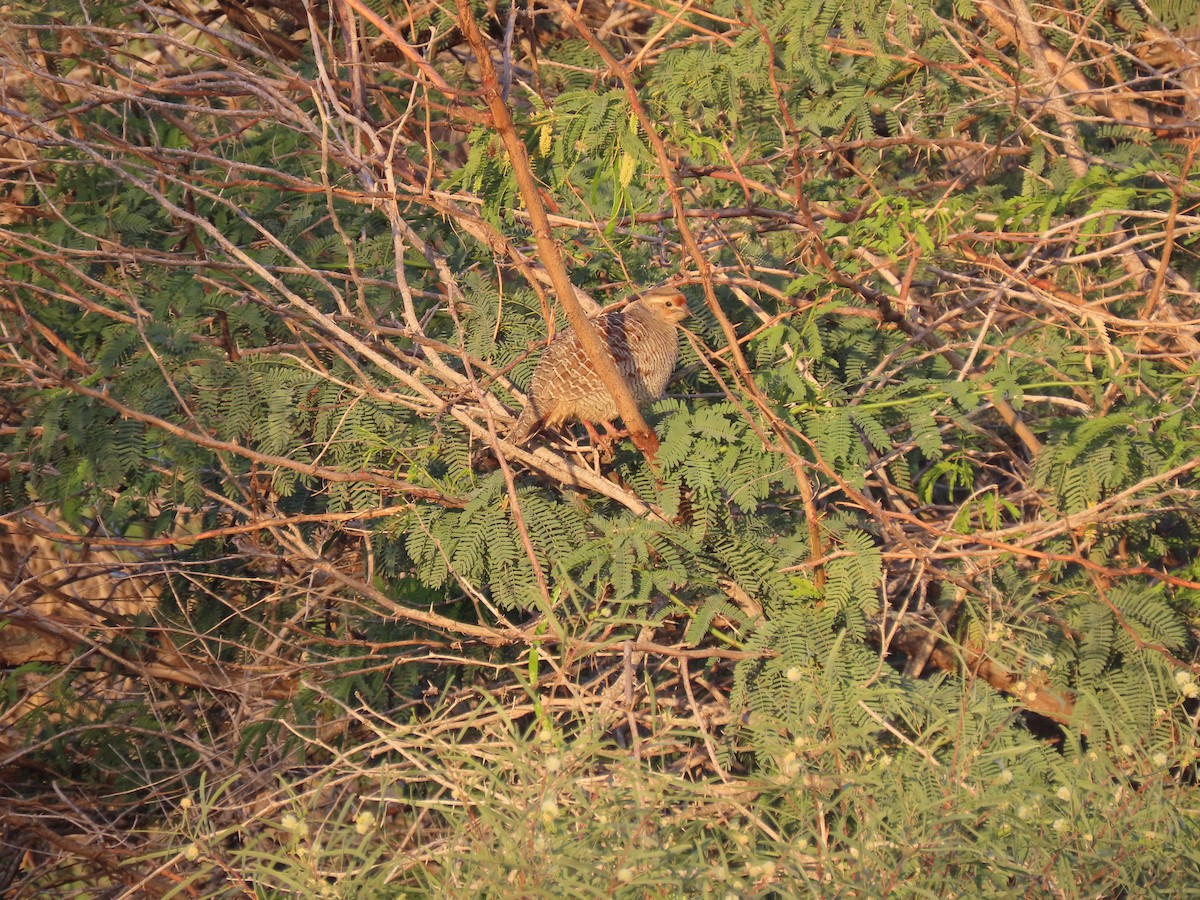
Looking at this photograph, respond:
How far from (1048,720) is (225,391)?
3762 mm

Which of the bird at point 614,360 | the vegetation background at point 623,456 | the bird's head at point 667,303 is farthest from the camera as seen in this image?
the bird's head at point 667,303

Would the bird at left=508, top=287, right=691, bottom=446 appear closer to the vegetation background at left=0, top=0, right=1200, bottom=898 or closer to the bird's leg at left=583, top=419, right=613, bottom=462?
the bird's leg at left=583, top=419, right=613, bottom=462

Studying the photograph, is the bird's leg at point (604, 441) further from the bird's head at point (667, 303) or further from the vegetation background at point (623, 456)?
the bird's head at point (667, 303)

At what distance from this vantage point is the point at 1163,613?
4.39 metres

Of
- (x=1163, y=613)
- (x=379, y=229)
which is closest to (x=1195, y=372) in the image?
(x=1163, y=613)

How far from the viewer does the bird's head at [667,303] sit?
4793 mm

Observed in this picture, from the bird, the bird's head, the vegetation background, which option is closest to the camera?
the vegetation background

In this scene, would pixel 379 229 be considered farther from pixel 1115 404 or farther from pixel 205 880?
pixel 1115 404

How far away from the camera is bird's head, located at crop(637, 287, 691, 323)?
4.79 m

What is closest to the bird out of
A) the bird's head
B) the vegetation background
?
the bird's head

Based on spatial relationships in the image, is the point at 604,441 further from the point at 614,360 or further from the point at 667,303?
the point at 667,303

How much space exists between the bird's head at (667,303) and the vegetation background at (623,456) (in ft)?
0.45

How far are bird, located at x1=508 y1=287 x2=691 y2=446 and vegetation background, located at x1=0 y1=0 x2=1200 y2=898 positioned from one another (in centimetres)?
12

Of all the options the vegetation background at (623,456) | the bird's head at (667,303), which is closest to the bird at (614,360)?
the bird's head at (667,303)
